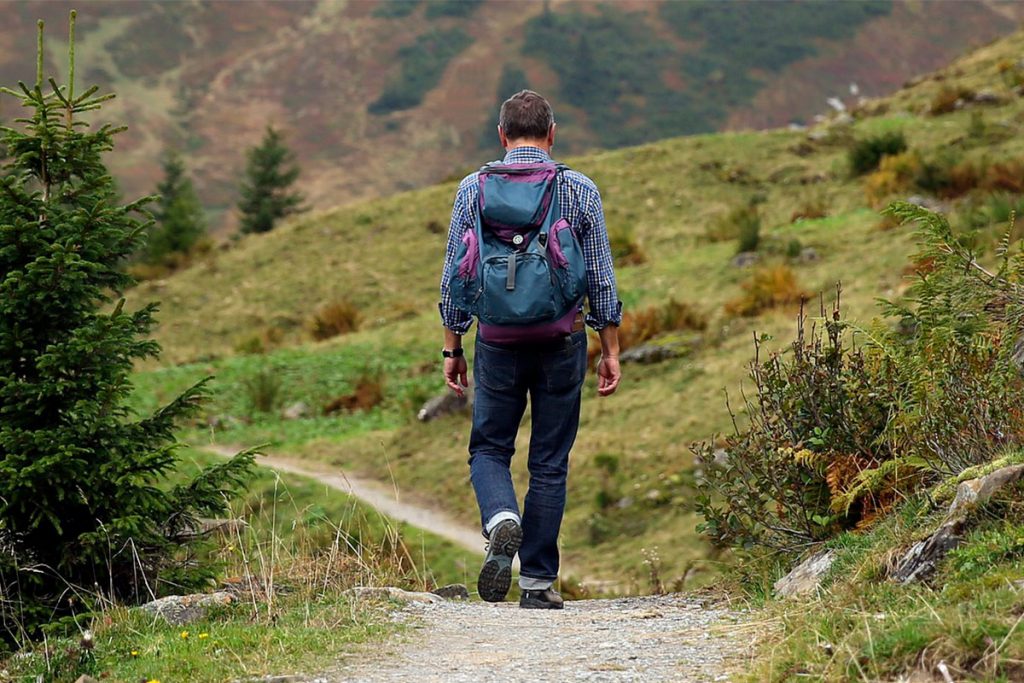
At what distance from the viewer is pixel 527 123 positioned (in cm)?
511

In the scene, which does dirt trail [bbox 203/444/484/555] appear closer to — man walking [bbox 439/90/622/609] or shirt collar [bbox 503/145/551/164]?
man walking [bbox 439/90/622/609]

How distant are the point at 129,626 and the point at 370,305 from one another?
19.4 meters

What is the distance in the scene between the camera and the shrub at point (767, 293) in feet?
46.7


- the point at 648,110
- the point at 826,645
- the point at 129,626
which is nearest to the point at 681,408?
the point at 129,626

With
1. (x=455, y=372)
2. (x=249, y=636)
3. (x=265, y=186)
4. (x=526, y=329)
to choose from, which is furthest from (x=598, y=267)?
(x=265, y=186)

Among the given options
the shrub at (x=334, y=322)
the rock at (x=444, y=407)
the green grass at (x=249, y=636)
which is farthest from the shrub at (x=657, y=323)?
the green grass at (x=249, y=636)

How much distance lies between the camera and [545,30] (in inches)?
6235

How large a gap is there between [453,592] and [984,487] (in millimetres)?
2902

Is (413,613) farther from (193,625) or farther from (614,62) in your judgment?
(614,62)

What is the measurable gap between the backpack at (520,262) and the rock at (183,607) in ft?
5.50

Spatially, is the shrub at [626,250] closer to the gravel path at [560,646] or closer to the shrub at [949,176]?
the shrub at [949,176]

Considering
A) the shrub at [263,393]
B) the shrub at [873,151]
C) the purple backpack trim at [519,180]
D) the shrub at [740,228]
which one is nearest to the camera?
the purple backpack trim at [519,180]

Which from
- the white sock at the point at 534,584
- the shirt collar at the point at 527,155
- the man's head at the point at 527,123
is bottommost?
the white sock at the point at 534,584

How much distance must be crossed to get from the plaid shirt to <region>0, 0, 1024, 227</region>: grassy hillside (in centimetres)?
13104
